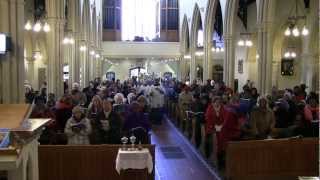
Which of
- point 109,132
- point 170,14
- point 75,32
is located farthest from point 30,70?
point 109,132

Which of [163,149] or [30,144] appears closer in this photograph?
[30,144]

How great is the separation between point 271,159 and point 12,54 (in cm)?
557

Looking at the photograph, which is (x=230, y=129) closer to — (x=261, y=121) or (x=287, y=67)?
(x=261, y=121)

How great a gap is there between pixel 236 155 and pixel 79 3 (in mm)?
12868

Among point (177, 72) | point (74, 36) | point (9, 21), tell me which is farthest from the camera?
point (177, 72)

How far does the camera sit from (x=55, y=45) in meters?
14.5

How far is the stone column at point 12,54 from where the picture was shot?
356 inches

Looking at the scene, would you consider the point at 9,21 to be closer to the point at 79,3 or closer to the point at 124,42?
the point at 79,3

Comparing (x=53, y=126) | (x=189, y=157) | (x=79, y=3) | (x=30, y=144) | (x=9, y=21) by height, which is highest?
(x=79, y=3)

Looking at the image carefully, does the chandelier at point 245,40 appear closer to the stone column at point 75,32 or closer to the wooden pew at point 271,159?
the stone column at point 75,32

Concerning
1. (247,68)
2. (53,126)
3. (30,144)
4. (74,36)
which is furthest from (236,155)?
(247,68)

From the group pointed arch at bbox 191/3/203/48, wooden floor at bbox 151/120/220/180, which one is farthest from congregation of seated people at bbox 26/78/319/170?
pointed arch at bbox 191/3/203/48

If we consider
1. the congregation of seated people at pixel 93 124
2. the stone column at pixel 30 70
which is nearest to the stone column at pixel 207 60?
the stone column at pixel 30 70

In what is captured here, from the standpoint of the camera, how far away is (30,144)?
3410 millimetres
